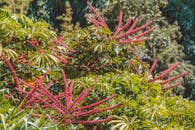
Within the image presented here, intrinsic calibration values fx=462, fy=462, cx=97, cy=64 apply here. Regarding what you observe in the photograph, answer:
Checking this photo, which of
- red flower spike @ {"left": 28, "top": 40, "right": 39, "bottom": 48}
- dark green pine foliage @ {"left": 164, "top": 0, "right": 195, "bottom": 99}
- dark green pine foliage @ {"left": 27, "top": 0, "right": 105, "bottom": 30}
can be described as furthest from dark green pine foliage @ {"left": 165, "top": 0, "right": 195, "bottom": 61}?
red flower spike @ {"left": 28, "top": 40, "right": 39, "bottom": 48}

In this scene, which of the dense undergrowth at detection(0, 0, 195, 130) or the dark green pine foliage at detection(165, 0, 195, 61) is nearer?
the dense undergrowth at detection(0, 0, 195, 130)

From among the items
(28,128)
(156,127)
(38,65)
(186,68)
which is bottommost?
(186,68)

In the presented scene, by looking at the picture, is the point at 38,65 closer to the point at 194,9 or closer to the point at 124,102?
the point at 124,102

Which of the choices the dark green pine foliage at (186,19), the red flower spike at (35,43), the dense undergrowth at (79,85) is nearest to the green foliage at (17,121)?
the dense undergrowth at (79,85)

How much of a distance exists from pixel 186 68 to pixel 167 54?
1.00 m

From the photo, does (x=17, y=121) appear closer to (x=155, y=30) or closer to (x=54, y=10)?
(x=155, y=30)

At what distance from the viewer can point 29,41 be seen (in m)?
4.00

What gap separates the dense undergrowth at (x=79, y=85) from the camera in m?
3.34

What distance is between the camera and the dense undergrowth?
334cm

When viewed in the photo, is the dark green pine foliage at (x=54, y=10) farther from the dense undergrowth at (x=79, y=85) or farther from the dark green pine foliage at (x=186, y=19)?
the dense undergrowth at (x=79, y=85)

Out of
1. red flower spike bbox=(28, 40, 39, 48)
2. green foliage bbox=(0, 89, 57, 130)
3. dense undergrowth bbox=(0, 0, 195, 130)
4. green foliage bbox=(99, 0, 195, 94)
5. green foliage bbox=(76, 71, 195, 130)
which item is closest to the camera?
green foliage bbox=(0, 89, 57, 130)

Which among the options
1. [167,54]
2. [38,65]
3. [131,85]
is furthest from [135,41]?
[167,54]

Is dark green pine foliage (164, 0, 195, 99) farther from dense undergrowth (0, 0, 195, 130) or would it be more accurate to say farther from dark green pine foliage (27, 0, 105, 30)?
dense undergrowth (0, 0, 195, 130)

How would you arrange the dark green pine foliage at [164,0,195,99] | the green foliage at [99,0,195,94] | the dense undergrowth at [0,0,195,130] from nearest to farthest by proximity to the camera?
1. the dense undergrowth at [0,0,195,130]
2. the green foliage at [99,0,195,94]
3. the dark green pine foliage at [164,0,195,99]
